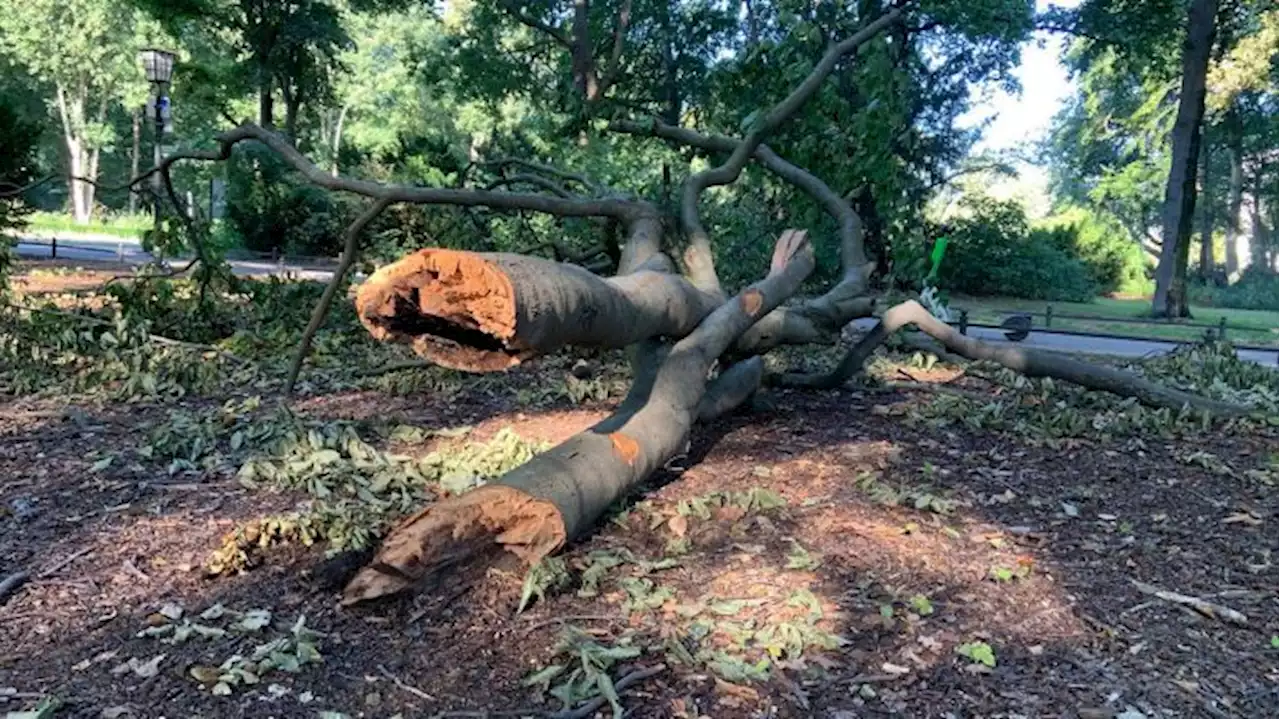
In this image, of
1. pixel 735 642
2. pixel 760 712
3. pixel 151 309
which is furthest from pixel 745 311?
pixel 151 309

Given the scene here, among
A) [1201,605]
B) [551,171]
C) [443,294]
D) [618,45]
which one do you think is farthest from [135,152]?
[1201,605]

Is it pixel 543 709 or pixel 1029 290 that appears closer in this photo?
pixel 543 709

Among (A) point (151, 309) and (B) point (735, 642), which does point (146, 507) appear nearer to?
(B) point (735, 642)

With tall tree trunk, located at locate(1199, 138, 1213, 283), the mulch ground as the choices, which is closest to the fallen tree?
the mulch ground

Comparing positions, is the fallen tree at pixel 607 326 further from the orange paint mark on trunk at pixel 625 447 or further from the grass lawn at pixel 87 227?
the grass lawn at pixel 87 227

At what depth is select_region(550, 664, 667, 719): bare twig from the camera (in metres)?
2.25

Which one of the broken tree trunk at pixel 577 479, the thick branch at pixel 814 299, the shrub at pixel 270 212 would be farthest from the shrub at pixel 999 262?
the broken tree trunk at pixel 577 479

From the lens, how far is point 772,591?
2.96 meters

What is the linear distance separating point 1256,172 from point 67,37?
44.4 metres

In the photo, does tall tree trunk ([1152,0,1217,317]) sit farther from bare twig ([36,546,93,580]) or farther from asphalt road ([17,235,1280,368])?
bare twig ([36,546,93,580])

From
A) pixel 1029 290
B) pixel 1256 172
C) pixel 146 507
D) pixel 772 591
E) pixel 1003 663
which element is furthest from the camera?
pixel 1256 172

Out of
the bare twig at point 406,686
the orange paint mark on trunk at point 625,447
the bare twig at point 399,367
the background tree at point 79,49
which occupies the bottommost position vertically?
the bare twig at point 406,686

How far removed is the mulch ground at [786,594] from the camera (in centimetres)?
239

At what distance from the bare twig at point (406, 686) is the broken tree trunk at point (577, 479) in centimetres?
34
